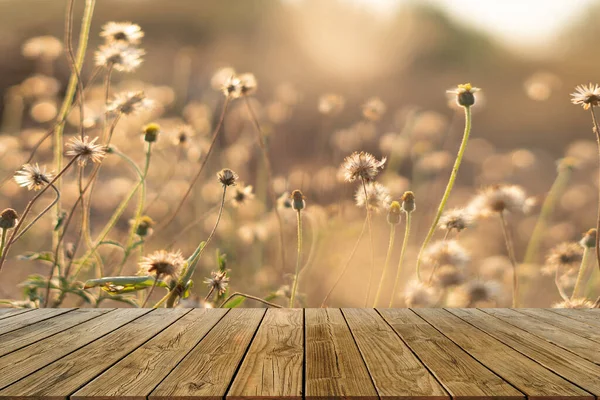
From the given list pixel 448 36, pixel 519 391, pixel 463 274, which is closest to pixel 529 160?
pixel 463 274

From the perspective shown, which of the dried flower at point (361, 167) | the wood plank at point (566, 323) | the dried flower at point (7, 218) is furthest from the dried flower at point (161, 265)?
the wood plank at point (566, 323)

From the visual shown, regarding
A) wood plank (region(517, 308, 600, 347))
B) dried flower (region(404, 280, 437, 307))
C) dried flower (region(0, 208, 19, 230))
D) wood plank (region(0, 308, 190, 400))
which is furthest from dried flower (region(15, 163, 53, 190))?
wood plank (region(517, 308, 600, 347))

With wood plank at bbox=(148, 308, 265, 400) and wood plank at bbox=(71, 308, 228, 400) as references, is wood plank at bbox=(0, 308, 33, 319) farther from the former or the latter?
wood plank at bbox=(148, 308, 265, 400)

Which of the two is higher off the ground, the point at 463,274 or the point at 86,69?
the point at 86,69

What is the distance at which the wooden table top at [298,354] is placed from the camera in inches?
44.6

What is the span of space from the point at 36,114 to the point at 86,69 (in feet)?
12.7

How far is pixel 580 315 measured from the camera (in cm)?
200

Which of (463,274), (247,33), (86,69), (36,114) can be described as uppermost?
(247,33)

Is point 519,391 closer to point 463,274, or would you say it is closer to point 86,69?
point 463,274

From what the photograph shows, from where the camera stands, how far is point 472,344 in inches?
60.2

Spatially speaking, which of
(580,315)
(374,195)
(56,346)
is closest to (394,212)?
(374,195)

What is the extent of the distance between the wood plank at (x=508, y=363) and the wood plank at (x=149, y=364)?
2.14 ft

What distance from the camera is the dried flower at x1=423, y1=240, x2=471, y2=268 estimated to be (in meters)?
2.08

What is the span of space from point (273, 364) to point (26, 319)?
91 cm
